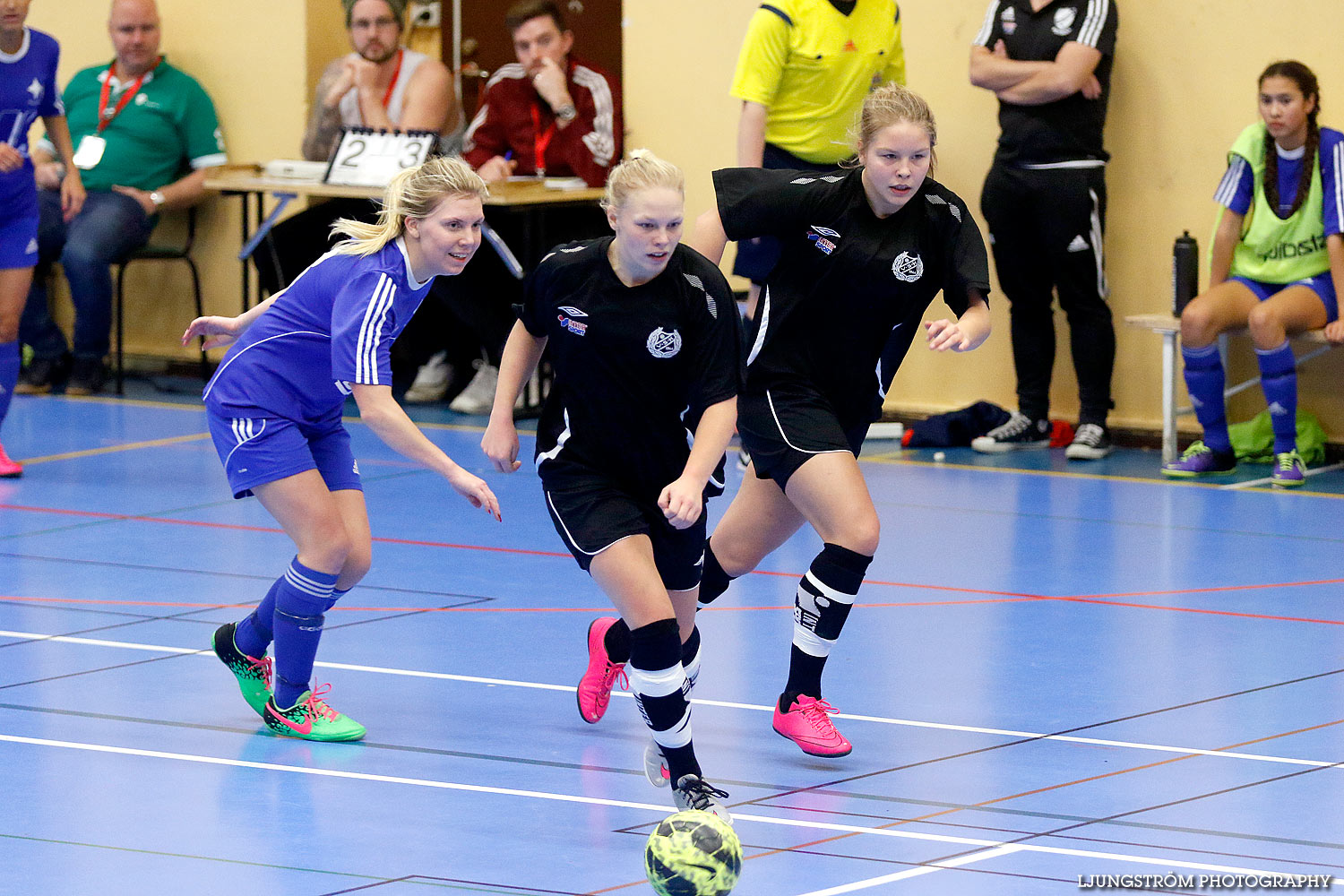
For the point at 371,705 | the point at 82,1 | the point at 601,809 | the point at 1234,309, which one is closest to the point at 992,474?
the point at 1234,309

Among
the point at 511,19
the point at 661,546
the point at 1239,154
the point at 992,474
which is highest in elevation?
the point at 511,19

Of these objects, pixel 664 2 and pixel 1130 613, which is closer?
pixel 1130 613

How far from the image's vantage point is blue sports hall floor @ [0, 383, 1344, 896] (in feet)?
13.8

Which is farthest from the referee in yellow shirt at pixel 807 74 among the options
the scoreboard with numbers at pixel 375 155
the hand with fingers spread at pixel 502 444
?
the hand with fingers spread at pixel 502 444

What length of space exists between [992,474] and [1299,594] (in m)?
2.69

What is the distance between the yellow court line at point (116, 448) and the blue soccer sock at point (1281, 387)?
5522 mm


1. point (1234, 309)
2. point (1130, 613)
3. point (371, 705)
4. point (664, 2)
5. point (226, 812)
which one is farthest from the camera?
point (664, 2)

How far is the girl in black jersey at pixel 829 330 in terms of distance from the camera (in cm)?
504

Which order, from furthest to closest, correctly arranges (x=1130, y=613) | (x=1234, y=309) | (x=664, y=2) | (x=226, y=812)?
(x=664, y=2)
(x=1234, y=309)
(x=1130, y=613)
(x=226, y=812)

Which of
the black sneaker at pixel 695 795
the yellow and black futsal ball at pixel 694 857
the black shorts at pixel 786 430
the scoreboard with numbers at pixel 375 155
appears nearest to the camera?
the yellow and black futsal ball at pixel 694 857

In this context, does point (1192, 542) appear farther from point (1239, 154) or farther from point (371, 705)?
point (371, 705)

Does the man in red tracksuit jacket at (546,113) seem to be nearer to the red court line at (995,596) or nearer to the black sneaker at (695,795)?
the red court line at (995,596)

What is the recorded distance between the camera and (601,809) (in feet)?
15.0

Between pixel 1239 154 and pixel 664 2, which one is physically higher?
pixel 664 2
